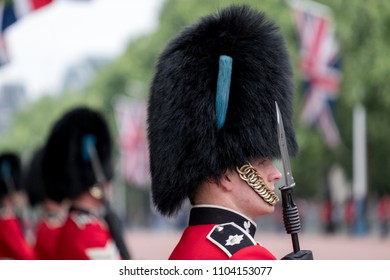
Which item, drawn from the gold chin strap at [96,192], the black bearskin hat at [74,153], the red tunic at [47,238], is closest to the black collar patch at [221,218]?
the gold chin strap at [96,192]

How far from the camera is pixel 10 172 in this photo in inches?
512

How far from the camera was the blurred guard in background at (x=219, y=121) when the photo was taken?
3451 millimetres

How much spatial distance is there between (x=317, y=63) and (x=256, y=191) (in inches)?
749

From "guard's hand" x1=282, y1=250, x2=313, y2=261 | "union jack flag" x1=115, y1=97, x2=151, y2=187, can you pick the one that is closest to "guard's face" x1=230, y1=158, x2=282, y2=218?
"guard's hand" x1=282, y1=250, x2=313, y2=261

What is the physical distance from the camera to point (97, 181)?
23.1ft

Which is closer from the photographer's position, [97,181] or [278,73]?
[278,73]

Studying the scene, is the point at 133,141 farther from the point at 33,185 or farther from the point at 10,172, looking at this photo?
the point at 10,172

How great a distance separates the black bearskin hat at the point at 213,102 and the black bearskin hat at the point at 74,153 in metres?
3.32

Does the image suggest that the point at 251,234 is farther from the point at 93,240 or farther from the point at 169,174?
the point at 93,240

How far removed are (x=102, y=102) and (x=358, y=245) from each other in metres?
36.1

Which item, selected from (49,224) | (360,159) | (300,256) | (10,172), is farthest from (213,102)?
(360,159)

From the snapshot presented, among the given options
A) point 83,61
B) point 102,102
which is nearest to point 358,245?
point 102,102

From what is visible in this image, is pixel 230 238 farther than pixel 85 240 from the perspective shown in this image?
No

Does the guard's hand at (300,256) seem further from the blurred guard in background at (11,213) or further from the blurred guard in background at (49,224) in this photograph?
the blurred guard in background at (11,213)
